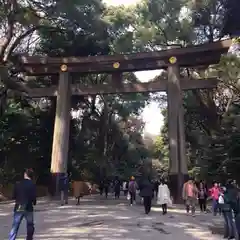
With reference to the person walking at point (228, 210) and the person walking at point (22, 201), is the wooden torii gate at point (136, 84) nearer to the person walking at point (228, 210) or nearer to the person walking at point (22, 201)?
the person walking at point (228, 210)

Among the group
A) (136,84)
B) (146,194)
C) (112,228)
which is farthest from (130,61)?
(112,228)

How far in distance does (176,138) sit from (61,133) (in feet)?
20.0

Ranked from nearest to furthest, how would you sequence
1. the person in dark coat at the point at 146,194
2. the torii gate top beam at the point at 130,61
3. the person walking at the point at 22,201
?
the person walking at the point at 22,201, the person in dark coat at the point at 146,194, the torii gate top beam at the point at 130,61

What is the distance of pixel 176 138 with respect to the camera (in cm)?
1902

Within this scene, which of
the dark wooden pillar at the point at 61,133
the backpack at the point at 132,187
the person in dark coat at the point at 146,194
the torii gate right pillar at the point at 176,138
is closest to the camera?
the person in dark coat at the point at 146,194

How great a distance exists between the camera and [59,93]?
837 inches

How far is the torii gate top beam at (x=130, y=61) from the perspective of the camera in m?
19.6

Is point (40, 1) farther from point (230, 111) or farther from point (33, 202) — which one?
point (33, 202)

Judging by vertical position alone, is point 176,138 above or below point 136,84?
below

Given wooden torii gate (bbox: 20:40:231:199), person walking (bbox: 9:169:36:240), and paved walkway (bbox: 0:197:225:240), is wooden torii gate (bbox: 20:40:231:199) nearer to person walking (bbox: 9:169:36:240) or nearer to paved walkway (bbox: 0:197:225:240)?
paved walkway (bbox: 0:197:225:240)

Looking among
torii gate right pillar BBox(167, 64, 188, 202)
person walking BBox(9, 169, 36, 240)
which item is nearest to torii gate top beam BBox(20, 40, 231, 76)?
torii gate right pillar BBox(167, 64, 188, 202)

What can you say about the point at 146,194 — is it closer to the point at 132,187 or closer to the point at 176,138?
the point at 132,187

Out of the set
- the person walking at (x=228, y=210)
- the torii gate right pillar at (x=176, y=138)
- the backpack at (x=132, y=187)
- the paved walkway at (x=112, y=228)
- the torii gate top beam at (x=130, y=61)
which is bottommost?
the paved walkway at (x=112, y=228)

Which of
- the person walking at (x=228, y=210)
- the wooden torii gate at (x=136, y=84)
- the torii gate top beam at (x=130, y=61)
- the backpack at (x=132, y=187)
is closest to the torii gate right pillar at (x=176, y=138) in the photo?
the wooden torii gate at (x=136, y=84)
